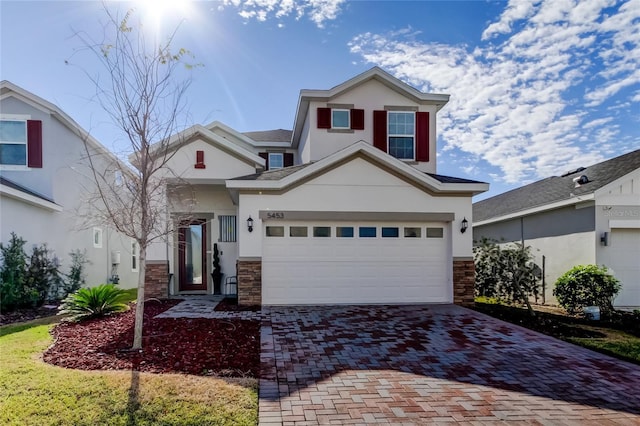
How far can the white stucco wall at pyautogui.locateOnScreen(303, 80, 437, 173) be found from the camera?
1300 centimetres

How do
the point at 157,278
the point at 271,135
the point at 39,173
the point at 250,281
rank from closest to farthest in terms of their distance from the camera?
the point at 250,281 → the point at 157,278 → the point at 39,173 → the point at 271,135

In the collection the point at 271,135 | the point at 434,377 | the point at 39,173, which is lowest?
the point at 434,377

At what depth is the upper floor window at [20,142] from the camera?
1202 cm

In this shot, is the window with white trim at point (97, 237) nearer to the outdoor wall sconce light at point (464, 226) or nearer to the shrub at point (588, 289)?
the outdoor wall sconce light at point (464, 226)

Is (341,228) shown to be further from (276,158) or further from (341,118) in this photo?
(276,158)

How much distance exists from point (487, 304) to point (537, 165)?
403 inches

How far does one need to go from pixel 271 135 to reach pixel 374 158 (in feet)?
28.7

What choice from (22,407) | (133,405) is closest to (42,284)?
(22,407)

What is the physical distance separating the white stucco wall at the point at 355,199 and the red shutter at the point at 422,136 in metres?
2.94

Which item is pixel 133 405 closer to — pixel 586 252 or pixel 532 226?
pixel 586 252

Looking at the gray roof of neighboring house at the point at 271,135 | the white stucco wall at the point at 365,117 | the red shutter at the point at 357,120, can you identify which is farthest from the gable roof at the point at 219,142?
the gray roof of neighboring house at the point at 271,135

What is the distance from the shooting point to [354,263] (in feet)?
34.5

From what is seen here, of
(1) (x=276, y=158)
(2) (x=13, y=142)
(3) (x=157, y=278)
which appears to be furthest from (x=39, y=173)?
(1) (x=276, y=158)

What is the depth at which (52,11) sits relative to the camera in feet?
24.3
